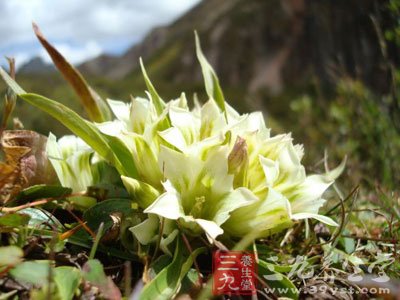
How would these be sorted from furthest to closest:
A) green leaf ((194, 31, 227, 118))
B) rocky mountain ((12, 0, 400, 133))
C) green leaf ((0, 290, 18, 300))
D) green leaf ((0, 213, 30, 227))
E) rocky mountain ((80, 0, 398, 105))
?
rocky mountain ((80, 0, 398, 105))
rocky mountain ((12, 0, 400, 133))
green leaf ((194, 31, 227, 118))
green leaf ((0, 213, 30, 227))
green leaf ((0, 290, 18, 300))

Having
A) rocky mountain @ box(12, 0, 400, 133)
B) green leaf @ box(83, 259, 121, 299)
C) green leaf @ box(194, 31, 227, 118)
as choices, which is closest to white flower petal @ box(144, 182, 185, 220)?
green leaf @ box(83, 259, 121, 299)

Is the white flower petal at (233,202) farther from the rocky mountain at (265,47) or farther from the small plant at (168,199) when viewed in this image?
the rocky mountain at (265,47)

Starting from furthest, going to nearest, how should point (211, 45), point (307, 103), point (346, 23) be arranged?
1. point (211, 45)
2. point (346, 23)
3. point (307, 103)

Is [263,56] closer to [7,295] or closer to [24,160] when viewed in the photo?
[24,160]

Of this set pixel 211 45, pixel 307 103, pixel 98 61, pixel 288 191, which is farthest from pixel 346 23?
pixel 98 61

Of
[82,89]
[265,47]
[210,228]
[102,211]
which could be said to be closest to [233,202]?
[210,228]

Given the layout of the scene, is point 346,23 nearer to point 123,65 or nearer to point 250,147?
point 250,147

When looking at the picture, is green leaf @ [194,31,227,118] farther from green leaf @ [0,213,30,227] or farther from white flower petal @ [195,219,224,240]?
green leaf @ [0,213,30,227]
